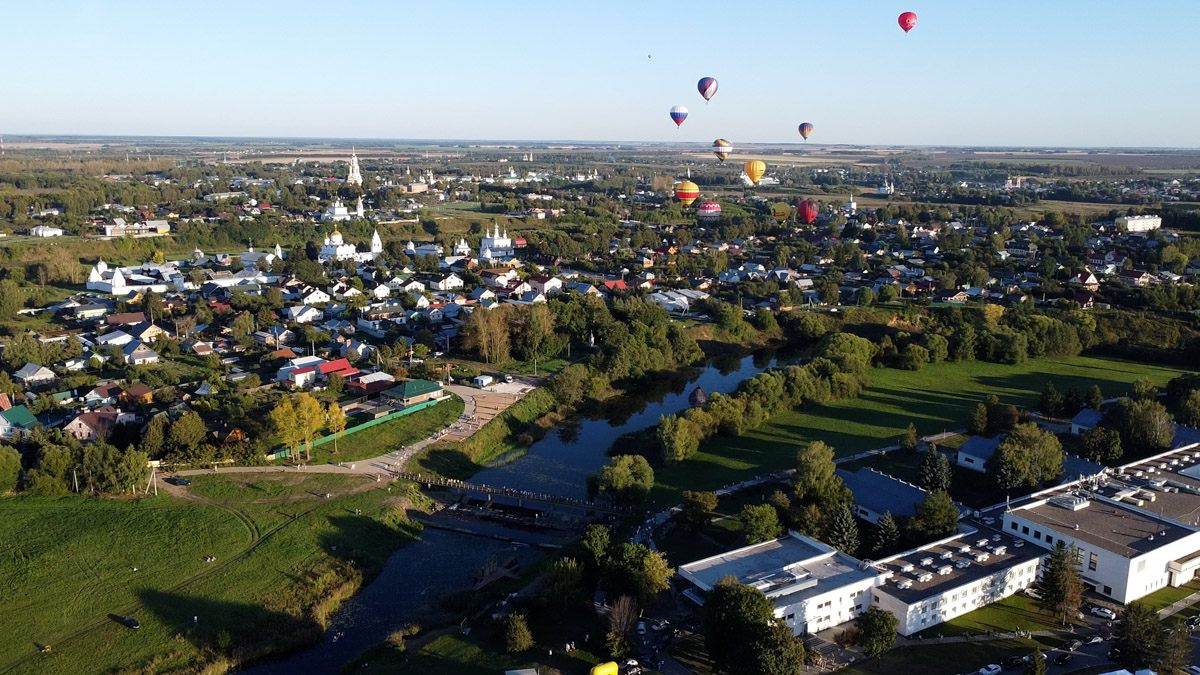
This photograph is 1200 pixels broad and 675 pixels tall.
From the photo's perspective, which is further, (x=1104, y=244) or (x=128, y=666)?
(x=1104, y=244)

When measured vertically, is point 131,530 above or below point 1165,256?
below

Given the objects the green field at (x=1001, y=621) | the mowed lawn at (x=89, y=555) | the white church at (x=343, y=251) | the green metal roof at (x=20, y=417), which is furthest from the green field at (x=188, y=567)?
the white church at (x=343, y=251)

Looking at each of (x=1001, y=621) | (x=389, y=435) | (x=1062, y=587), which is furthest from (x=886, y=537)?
(x=389, y=435)

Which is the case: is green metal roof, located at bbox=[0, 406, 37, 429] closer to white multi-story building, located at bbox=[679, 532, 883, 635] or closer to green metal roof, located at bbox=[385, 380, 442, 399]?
green metal roof, located at bbox=[385, 380, 442, 399]

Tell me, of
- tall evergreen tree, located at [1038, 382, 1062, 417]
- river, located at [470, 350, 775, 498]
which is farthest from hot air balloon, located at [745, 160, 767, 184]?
tall evergreen tree, located at [1038, 382, 1062, 417]

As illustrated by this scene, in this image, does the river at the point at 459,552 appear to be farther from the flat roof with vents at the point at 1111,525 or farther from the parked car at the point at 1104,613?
the parked car at the point at 1104,613

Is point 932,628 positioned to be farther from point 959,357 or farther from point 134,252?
point 134,252

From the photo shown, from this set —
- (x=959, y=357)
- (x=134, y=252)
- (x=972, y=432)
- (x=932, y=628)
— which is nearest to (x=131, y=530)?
(x=932, y=628)
